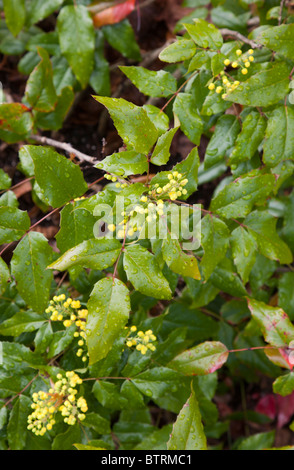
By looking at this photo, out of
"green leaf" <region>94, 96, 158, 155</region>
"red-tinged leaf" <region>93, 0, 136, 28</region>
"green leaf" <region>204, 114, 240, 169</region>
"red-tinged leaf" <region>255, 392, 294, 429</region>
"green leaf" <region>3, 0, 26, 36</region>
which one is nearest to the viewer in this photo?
"green leaf" <region>94, 96, 158, 155</region>

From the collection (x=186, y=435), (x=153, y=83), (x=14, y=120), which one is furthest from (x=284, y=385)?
(x=14, y=120)

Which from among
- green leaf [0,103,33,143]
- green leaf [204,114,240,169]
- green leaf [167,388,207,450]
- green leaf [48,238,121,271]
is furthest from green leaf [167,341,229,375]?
green leaf [0,103,33,143]

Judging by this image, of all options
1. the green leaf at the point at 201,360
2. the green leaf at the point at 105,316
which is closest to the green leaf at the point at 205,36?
the green leaf at the point at 105,316

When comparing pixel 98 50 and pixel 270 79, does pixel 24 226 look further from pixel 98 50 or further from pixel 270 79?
pixel 98 50

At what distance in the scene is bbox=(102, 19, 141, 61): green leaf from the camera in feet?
5.74

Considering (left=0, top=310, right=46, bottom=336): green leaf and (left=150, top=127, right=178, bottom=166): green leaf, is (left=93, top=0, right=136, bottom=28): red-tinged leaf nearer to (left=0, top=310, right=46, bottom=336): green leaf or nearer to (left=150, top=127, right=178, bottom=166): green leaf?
(left=150, top=127, right=178, bottom=166): green leaf

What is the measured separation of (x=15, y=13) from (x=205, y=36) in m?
0.86

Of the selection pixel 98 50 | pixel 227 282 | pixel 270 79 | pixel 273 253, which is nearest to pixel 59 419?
pixel 227 282

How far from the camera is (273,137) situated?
1.20 meters

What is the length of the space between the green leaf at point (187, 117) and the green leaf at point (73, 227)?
0.39 m

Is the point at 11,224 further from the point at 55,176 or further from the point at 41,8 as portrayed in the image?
the point at 41,8

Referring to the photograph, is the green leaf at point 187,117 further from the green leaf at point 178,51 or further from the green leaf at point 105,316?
the green leaf at point 105,316

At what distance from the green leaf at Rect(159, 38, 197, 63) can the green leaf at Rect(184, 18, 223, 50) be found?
2cm
